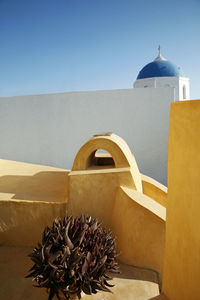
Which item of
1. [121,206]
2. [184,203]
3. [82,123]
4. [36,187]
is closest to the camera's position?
[184,203]

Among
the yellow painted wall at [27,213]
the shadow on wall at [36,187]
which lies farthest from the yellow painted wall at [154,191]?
the yellow painted wall at [27,213]

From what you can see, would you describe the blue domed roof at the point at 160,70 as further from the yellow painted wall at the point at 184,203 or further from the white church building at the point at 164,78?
the yellow painted wall at the point at 184,203

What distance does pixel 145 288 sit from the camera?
12.3 ft

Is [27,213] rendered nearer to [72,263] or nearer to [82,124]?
[72,263]

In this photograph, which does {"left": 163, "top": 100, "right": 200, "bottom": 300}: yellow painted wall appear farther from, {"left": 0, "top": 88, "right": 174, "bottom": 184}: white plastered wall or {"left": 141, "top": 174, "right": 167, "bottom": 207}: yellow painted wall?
{"left": 0, "top": 88, "right": 174, "bottom": 184}: white plastered wall

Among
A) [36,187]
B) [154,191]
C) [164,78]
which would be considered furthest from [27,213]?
[164,78]

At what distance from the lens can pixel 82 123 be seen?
453 inches

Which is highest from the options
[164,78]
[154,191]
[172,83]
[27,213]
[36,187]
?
[164,78]

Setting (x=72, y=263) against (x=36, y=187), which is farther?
(x=36, y=187)

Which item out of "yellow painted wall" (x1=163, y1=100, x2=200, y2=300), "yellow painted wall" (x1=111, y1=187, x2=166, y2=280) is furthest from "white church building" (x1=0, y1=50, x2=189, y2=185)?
"yellow painted wall" (x1=163, y1=100, x2=200, y2=300)

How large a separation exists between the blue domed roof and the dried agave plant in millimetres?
13131

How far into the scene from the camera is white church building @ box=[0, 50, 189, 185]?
36.8ft

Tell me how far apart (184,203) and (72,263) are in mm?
1873

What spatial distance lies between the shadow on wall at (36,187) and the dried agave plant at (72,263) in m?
1.60
